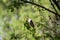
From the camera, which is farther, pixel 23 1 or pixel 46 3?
pixel 46 3

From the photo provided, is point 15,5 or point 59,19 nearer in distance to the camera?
point 15,5

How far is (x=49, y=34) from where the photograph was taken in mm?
1955

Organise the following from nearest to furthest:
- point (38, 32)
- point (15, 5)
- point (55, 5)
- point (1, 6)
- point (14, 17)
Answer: point (15, 5)
point (55, 5)
point (38, 32)
point (14, 17)
point (1, 6)

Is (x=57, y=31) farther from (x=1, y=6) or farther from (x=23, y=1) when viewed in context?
(x=1, y=6)

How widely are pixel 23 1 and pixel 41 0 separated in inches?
27.9

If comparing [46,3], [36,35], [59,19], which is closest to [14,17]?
[46,3]

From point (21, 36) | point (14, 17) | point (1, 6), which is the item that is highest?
point (21, 36)

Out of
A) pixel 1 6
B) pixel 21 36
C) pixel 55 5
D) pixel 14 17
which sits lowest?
pixel 1 6

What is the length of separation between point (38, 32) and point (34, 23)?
139 millimetres

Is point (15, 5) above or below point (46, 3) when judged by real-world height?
above

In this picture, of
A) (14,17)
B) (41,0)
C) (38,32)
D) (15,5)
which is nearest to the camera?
(15,5)

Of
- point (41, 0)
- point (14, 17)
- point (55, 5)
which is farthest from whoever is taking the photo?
point (14, 17)

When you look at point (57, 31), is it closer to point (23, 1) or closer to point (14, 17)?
point (23, 1)

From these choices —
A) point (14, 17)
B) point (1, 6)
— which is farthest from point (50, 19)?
point (1, 6)
